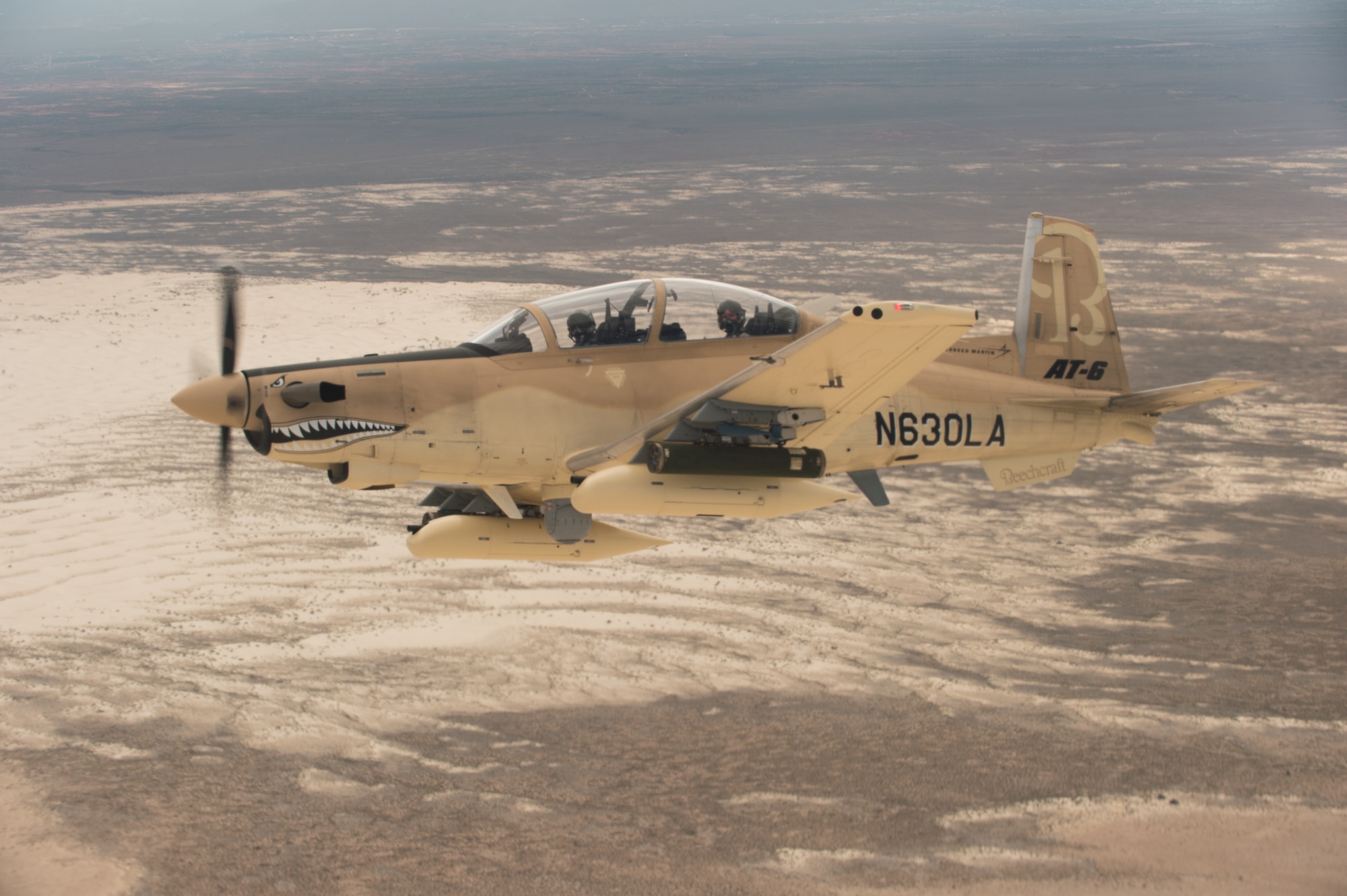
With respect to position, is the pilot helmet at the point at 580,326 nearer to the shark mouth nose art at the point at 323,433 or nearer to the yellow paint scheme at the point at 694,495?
the yellow paint scheme at the point at 694,495

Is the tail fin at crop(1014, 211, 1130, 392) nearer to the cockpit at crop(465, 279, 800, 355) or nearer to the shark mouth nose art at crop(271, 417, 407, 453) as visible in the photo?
the cockpit at crop(465, 279, 800, 355)

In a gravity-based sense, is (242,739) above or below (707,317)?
below

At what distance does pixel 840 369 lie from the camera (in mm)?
12984

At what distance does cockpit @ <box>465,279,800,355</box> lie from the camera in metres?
14.2

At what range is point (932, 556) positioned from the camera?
811 inches

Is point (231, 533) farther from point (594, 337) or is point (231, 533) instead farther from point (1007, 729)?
point (1007, 729)

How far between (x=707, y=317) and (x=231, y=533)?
1028 centimetres

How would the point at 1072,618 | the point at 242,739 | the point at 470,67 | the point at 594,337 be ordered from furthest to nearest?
the point at 470,67 < the point at 1072,618 < the point at 242,739 < the point at 594,337

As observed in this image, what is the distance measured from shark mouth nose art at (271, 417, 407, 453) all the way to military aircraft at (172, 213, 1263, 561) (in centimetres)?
2

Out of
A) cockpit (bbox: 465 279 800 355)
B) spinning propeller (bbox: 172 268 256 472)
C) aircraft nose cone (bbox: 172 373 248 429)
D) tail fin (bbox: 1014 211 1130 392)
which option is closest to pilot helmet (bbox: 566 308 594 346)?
cockpit (bbox: 465 279 800 355)

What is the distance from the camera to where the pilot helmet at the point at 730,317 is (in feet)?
47.4

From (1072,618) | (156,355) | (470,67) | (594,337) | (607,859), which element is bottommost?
(607,859)

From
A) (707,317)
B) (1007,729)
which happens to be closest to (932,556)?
(1007,729)

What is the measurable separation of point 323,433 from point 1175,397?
10248mm
